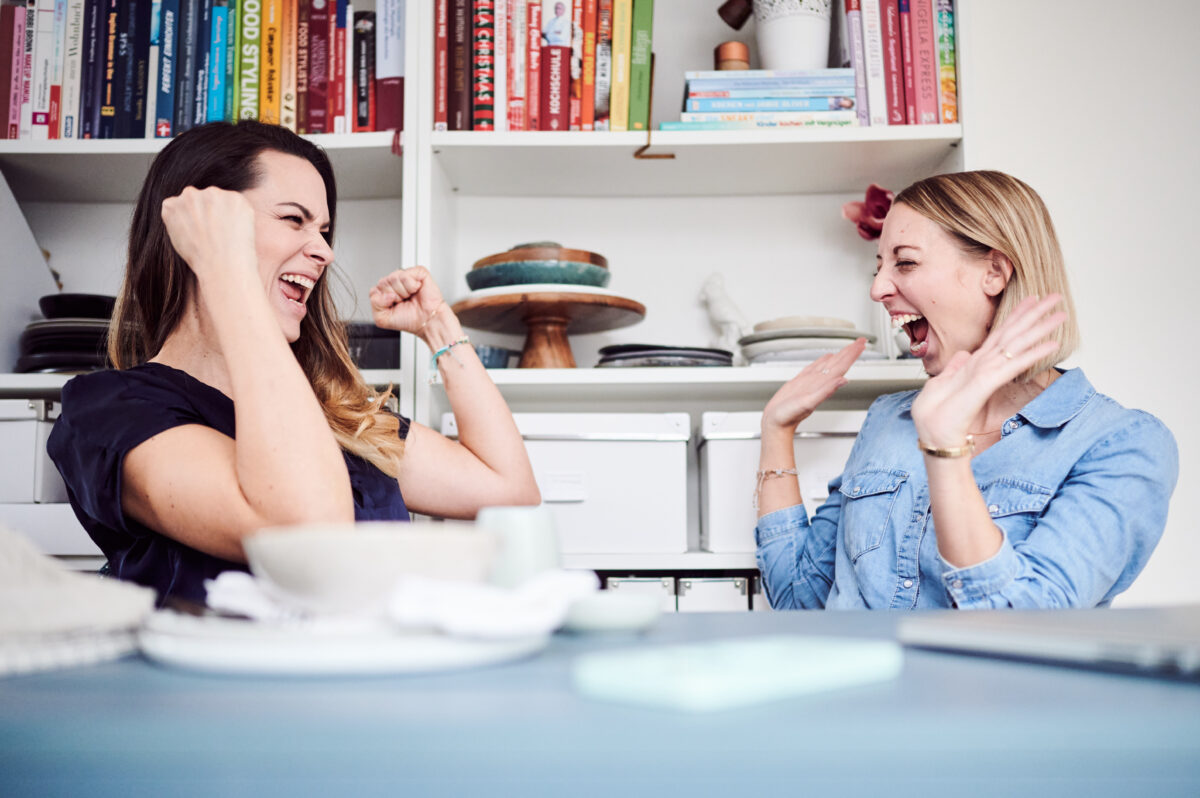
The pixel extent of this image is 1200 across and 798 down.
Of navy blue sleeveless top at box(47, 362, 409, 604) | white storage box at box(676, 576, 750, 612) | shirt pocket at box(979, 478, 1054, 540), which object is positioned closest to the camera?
navy blue sleeveless top at box(47, 362, 409, 604)

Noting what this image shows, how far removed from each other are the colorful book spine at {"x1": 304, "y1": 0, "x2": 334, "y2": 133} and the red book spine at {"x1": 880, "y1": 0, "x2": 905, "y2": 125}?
106cm

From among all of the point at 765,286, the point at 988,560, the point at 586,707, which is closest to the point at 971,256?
the point at 988,560

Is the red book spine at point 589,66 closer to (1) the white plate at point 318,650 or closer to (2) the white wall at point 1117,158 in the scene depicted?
(2) the white wall at point 1117,158

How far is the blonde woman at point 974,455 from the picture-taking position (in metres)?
1.06

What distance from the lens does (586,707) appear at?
377 millimetres

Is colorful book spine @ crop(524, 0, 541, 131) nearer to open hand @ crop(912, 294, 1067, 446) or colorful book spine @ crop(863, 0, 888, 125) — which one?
colorful book spine @ crop(863, 0, 888, 125)

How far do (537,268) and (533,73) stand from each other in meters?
0.38

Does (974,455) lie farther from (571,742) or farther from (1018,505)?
(571,742)

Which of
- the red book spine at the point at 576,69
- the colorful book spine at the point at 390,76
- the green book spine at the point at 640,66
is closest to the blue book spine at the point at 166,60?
the colorful book spine at the point at 390,76

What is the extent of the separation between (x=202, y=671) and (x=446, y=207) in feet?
5.32

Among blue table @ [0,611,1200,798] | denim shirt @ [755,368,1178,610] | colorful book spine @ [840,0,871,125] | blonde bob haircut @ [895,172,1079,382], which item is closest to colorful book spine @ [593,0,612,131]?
colorful book spine @ [840,0,871,125]

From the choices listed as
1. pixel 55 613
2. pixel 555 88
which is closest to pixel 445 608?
pixel 55 613

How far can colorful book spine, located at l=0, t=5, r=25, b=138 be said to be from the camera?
1816 millimetres

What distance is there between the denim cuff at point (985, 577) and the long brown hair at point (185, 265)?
0.76 meters
